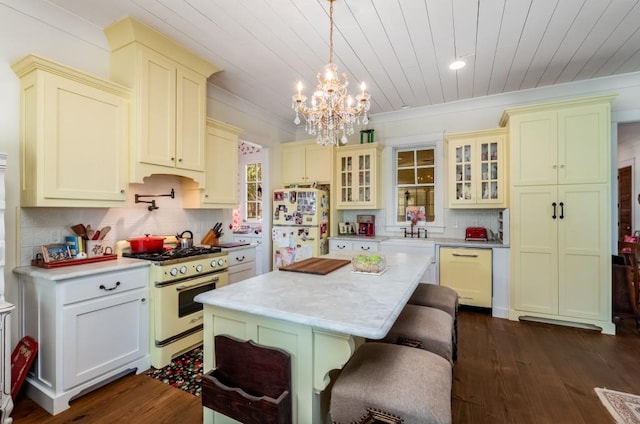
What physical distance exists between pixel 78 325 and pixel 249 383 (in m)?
1.43

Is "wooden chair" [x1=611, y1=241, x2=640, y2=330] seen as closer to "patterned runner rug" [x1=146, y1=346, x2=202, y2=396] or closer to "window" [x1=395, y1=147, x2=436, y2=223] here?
"window" [x1=395, y1=147, x2=436, y2=223]

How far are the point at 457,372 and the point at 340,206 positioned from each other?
279cm

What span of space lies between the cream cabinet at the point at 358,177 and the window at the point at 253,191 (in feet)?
5.24

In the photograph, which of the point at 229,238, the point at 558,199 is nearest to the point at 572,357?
the point at 558,199

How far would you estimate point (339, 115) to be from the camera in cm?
237

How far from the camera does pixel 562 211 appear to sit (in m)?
3.22

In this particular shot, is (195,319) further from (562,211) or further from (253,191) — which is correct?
(562,211)

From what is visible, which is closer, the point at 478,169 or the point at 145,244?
the point at 145,244

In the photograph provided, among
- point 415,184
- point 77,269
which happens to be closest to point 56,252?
point 77,269

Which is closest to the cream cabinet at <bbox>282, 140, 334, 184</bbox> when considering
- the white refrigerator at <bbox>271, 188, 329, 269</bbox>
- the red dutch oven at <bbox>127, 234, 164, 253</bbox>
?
the white refrigerator at <bbox>271, 188, 329, 269</bbox>

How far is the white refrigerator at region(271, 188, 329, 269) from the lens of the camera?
4316 mm

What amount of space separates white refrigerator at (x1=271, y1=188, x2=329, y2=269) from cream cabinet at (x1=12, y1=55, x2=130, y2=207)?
7.66 ft

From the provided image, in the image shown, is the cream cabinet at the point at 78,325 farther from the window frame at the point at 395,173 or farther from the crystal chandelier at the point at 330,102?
the window frame at the point at 395,173

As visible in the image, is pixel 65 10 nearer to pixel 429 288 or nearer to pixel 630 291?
pixel 429 288
